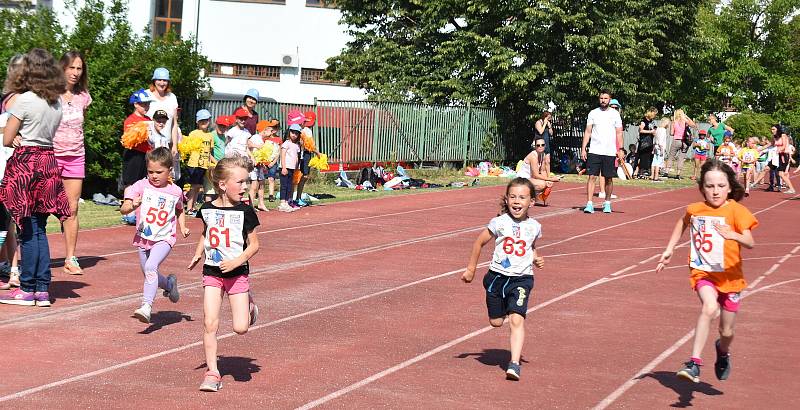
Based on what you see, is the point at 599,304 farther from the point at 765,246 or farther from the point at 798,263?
the point at 765,246

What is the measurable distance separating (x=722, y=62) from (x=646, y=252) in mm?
55049

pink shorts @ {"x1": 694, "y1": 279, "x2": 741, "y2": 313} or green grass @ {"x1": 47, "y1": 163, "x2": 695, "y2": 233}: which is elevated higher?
pink shorts @ {"x1": 694, "y1": 279, "x2": 741, "y2": 313}

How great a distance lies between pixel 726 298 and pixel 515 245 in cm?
149

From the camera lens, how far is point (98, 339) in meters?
8.53

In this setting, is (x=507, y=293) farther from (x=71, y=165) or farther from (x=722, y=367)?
(x=71, y=165)

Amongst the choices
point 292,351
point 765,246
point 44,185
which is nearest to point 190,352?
point 292,351

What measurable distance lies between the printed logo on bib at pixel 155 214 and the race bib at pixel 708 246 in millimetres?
4120

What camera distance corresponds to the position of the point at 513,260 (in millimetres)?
7992

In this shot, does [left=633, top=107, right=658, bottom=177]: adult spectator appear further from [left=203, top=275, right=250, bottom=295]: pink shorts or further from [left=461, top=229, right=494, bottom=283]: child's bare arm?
[left=203, top=275, right=250, bottom=295]: pink shorts

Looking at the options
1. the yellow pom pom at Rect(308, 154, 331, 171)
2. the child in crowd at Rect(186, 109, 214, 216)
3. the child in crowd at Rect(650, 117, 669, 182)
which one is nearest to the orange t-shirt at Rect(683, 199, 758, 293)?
the child in crowd at Rect(186, 109, 214, 216)

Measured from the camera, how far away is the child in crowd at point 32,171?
9594mm

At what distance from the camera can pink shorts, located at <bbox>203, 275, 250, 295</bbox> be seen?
285 inches

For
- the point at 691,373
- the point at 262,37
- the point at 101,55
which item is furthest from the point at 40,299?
the point at 262,37

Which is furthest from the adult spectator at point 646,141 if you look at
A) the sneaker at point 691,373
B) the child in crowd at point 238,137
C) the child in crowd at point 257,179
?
the sneaker at point 691,373
